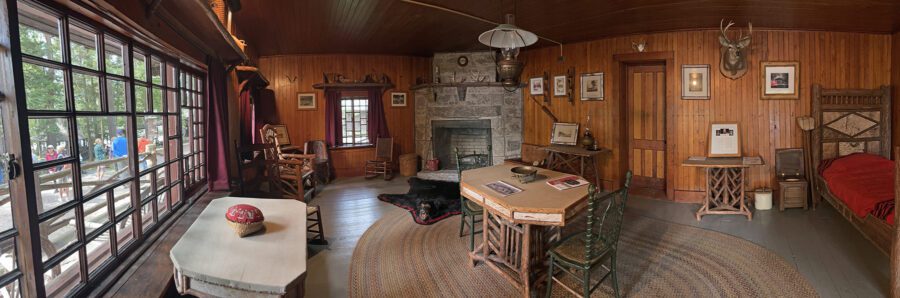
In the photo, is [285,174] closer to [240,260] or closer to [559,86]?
[240,260]

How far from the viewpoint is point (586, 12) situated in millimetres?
3998

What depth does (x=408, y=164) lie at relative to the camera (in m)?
6.87

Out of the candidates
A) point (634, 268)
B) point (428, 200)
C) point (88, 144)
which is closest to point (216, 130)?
point (88, 144)

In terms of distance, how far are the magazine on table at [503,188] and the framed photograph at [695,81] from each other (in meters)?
Answer: 3.34

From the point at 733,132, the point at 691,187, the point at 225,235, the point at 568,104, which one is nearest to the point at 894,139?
the point at 733,132

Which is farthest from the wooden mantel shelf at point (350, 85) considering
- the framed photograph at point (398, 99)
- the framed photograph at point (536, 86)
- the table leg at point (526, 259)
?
the table leg at point (526, 259)

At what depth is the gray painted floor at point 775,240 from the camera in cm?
272

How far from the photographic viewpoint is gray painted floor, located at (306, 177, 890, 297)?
272 centimetres

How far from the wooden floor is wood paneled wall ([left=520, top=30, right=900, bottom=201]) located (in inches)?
29.4

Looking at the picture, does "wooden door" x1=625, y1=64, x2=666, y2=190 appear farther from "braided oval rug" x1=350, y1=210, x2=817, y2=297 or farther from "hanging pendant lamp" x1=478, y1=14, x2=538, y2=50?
"hanging pendant lamp" x1=478, y1=14, x2=538, y2=50

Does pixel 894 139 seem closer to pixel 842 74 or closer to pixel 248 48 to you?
pixel 842 74

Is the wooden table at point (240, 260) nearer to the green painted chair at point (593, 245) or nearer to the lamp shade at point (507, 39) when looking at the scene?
the green painted chair at point (593, 245)

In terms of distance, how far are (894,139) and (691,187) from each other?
2145 millimetres

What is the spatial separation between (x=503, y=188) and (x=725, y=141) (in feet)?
11.5
